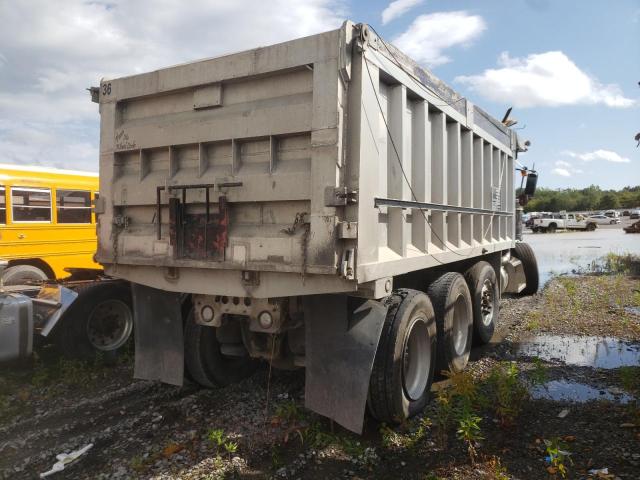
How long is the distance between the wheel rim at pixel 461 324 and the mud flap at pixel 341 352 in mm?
2117

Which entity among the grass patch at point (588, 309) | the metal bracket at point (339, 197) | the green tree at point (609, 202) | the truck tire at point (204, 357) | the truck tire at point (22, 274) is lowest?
the grass patch at point (588, 309)

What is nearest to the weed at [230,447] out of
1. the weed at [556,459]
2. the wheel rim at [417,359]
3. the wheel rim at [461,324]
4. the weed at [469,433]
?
the wheel rim at [417,359]

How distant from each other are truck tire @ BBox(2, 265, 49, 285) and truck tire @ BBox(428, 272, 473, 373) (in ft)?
21.5

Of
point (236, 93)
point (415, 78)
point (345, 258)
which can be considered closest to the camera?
point (345, 258)

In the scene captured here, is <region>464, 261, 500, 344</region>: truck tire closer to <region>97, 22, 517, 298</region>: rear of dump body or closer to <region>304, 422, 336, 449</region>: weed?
<region>97, 22, 517, 298</region>: rear of dump body

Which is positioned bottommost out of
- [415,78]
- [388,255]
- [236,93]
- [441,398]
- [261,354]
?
[441,398]

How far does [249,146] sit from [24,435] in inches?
125

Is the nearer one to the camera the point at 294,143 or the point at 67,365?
the point at 294,143

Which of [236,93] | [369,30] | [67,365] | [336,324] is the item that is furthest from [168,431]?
[369,30]

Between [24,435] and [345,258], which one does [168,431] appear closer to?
[24,435]

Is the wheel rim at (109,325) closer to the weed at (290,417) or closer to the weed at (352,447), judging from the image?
the weed at (290,417)

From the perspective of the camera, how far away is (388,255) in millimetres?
3830

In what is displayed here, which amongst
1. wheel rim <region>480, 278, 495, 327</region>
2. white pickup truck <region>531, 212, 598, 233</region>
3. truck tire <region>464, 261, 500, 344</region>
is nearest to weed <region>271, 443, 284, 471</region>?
truck tire <region>464, 261, 500, 344</region>

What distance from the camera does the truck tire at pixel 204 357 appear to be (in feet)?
15.2
